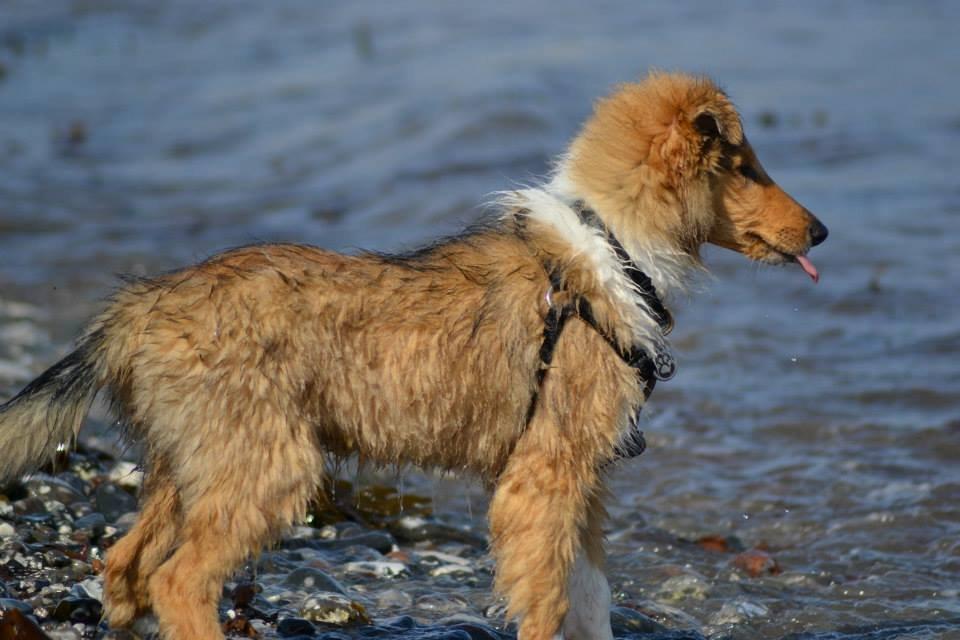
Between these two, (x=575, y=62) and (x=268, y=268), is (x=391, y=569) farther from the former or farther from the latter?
(x=575, y=62)

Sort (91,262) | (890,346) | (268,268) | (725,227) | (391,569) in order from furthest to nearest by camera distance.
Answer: (91,262), (890,346), (391,569), (725,227), (268,268)

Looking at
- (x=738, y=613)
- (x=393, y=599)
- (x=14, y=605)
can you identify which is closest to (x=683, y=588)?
(x=738, y=613)

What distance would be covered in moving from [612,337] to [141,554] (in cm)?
200

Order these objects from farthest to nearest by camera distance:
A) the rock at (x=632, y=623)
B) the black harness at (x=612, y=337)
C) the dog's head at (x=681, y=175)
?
the rock at (x=632, y=623), the dog's head at (x=681, y=175), the black harness at (x=612, y=337)

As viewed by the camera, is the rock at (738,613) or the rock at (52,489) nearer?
the rock at (738,613)

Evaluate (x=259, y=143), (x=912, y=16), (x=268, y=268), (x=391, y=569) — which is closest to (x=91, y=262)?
(x=259, y=143)

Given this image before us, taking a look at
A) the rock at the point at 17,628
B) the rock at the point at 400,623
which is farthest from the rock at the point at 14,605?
the rock at the point at 400,623

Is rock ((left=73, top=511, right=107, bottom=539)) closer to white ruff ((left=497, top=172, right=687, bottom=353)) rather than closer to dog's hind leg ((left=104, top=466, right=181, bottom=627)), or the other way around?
dog's hind leg ((left=104, top=466, right=181, bottom=627))

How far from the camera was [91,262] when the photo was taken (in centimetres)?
1188

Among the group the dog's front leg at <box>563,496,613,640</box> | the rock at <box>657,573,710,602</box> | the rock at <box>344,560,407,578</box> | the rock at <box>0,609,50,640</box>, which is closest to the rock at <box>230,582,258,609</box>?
the rock at <box>344,560,407,578</box>

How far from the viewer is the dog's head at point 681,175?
5320mm

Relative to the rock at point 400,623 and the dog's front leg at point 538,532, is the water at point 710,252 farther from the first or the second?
the dog's front leg at point 538,532

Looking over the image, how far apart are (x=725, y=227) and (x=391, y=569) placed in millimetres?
2259

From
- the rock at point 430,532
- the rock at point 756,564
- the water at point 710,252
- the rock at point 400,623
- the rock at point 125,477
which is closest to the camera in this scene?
the rock at point 400,623
